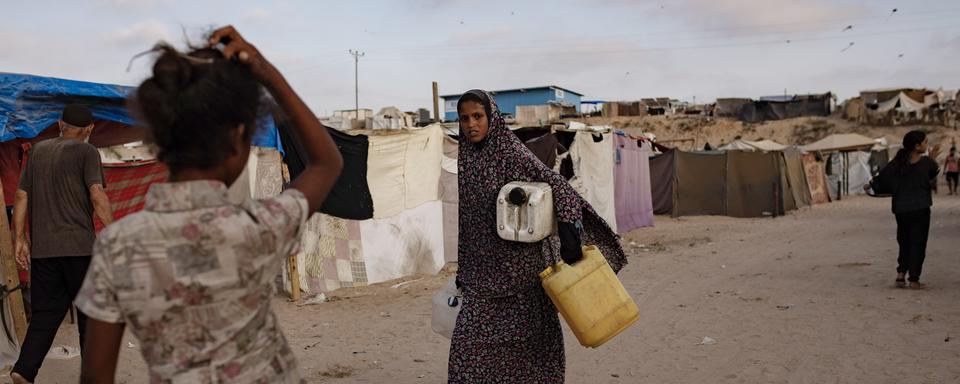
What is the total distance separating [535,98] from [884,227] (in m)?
37.1

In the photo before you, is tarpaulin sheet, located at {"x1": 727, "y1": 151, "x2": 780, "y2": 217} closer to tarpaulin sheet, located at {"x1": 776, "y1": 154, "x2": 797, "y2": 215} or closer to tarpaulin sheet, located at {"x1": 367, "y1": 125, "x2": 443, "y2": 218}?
tarpaulin sheet, located at {"x1": 776, "y1": 154, "x2": 797, "y2": 215}

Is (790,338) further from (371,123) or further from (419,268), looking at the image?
(371,123)

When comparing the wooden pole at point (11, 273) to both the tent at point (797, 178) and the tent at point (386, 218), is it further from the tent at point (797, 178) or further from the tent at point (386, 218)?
the tent at point (797, 178)

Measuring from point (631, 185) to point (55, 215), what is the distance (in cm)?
1124

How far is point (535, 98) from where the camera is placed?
49406 millimetres

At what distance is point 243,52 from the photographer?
135cm

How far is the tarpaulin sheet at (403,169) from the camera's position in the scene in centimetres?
795

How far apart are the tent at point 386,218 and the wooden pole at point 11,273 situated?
8.53 ft

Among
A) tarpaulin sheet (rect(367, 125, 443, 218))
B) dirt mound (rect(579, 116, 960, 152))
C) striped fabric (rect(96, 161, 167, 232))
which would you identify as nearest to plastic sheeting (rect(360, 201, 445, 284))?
tarpaulin sheet (rect(367, 125, 443, 218))

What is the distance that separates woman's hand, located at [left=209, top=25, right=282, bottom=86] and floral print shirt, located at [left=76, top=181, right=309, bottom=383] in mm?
235

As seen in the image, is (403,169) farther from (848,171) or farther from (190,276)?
(848,171)

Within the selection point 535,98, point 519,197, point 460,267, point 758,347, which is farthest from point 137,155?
point 535,98

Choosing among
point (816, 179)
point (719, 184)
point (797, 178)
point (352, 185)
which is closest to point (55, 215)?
point (352, 185)

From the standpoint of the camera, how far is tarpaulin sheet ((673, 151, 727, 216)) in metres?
16.7
